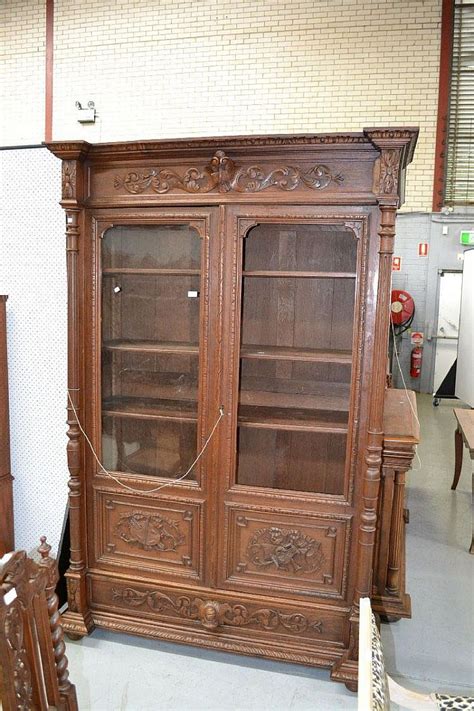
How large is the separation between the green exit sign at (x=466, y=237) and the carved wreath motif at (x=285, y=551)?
5664 millimetres

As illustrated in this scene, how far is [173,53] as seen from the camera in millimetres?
6375

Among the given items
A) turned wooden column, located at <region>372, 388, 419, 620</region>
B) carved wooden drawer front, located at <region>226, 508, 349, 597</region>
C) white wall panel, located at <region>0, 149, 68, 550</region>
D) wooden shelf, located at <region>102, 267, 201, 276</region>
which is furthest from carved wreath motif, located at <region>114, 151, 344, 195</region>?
carved wooden drawer front, located at <region>226, 508, 349, 597</region>

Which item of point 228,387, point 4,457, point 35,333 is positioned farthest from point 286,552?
point 35,333

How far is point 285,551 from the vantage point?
248 centimetres

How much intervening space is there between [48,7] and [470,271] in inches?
235

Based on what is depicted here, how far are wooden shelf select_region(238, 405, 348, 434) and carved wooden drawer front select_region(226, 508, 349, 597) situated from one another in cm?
39

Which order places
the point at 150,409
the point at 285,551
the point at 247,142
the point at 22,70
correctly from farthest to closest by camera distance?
the point at 22,70 < the point at 150,409 < the point at 285,551 < the point at 247,142

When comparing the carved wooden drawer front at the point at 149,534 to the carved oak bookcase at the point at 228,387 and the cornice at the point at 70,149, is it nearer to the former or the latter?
the carved oak bookcase at the point at 228,387

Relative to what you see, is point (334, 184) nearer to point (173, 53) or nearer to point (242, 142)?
point (242, 142)

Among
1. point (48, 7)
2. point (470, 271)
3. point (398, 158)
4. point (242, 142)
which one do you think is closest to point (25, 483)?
point (242, 142)

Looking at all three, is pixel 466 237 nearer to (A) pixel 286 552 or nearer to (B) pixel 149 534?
(A) pixel 286 552

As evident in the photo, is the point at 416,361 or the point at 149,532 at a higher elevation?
the point at 416,361

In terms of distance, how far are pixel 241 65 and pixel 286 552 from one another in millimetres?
5663

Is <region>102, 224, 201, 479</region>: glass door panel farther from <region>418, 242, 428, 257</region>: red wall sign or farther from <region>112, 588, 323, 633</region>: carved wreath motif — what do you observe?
<region>418, 242, 428, 257</region>: red wall sign
